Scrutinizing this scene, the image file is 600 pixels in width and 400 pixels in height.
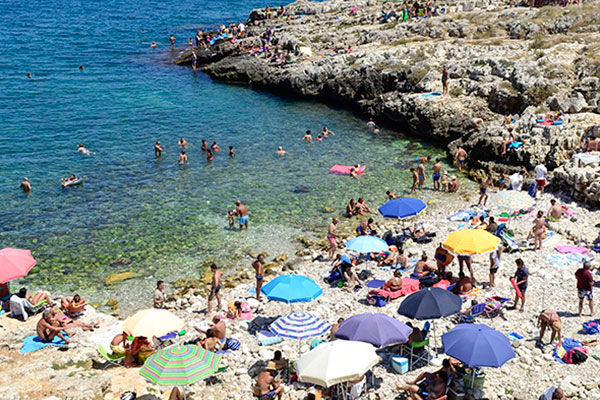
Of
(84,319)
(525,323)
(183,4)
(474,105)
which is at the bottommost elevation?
(84,319)

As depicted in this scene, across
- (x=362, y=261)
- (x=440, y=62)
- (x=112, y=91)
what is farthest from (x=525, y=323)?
(x=112, y=91)

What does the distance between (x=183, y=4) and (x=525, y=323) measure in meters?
102

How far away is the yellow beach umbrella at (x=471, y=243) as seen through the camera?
682 inches

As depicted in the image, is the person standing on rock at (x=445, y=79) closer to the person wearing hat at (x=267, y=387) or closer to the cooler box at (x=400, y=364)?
the cooler box at (x=400, y=364)

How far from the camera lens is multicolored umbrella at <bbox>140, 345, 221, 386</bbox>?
12.1 metres

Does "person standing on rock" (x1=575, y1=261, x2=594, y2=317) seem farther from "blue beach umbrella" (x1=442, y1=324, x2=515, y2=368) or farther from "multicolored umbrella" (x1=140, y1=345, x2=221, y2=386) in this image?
"multicolored umbrella" (x1=140, y1=345, x2=221, y2=386)

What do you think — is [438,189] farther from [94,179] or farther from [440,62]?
[94,179]

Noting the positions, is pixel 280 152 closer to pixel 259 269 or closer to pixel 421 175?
pixel 421 175

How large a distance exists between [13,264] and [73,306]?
247 cm

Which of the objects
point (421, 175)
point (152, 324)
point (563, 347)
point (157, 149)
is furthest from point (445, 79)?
point (152, 324)

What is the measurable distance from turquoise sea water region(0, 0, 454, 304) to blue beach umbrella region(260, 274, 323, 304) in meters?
6.43

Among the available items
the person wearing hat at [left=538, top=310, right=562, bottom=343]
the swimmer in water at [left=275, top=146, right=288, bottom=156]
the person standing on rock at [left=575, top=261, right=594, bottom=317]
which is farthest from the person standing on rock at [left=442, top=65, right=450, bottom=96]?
the person wearing hat at [left=538, top=310, right=562, bottom=343]

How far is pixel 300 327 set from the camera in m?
15.1

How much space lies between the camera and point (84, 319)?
1798 centimetres
